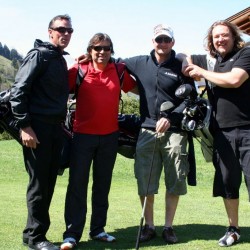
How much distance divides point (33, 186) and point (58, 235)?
927 millimetres

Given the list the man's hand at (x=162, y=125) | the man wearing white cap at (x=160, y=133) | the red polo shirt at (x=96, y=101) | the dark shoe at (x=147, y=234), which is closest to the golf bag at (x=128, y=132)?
the man wearing white cap at (x=160, y=133)

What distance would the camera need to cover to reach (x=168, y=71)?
577 centimetres

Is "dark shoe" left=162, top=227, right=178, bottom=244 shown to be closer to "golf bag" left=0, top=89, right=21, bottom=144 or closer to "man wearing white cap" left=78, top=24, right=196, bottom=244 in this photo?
"man wearing white cap" left=78, top=24, right=196, bottom=244

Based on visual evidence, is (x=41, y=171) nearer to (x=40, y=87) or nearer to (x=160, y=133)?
(x=40, y=87)

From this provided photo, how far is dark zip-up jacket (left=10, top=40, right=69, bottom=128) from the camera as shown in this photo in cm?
504

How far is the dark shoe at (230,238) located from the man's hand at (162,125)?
1337 millimetres

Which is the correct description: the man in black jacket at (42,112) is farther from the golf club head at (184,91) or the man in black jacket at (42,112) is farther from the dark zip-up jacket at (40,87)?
the golf club head at (184,91)

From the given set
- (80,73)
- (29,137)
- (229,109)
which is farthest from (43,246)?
(229,109)

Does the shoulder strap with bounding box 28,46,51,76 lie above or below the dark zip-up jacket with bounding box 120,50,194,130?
above

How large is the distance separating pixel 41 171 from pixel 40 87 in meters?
0.86

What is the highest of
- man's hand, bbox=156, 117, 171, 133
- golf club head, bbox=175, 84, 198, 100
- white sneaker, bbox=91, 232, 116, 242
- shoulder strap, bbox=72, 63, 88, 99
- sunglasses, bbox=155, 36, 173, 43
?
sunglasses, bbox=155, 36, 173, 43

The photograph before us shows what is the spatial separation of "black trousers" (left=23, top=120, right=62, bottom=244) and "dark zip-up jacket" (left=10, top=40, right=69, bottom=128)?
5.8 inches

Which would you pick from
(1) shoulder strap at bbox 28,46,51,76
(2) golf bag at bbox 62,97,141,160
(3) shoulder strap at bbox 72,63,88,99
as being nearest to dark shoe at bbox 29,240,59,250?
(2) golf bag at bbox 62,97,141,160

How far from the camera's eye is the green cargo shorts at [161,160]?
5.76 m
